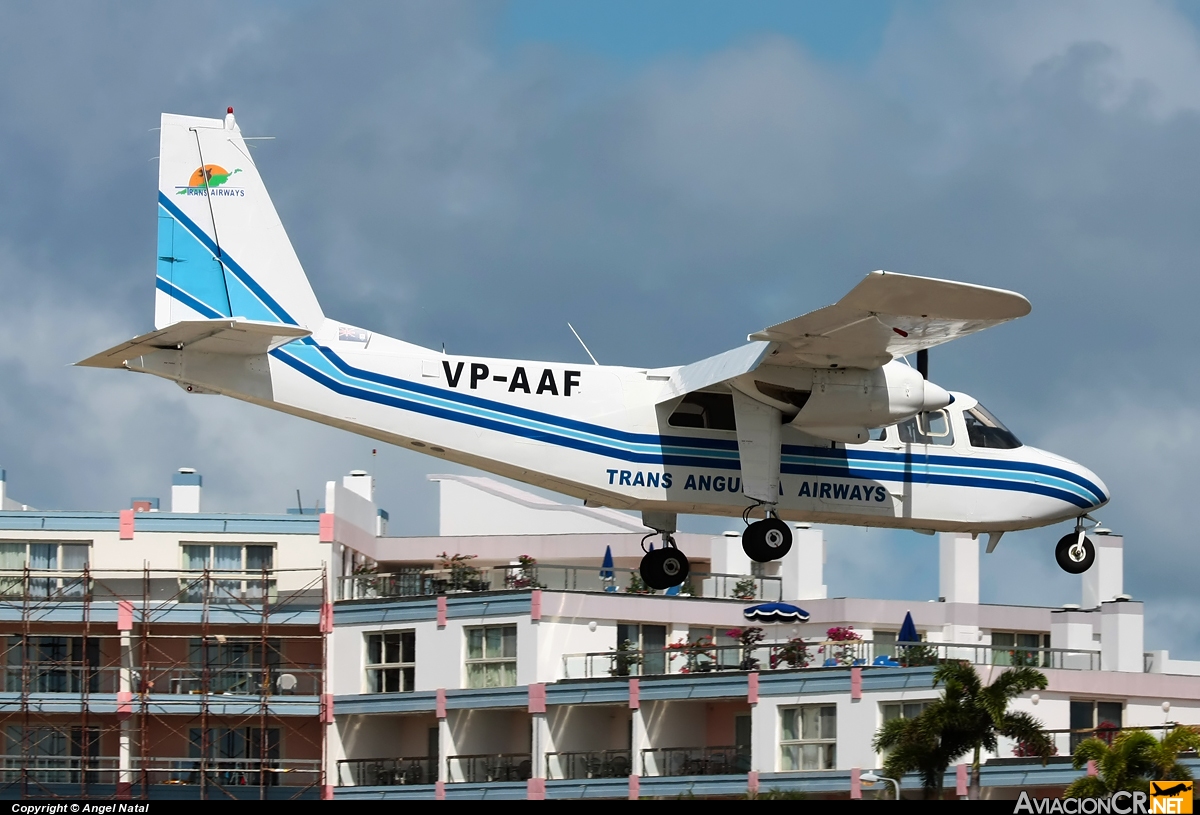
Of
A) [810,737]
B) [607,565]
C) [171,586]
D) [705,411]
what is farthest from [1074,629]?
[705,411]

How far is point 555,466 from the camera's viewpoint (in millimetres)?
28609

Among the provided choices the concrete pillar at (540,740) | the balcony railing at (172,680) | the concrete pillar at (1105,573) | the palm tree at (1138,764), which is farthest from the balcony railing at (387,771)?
the concrete pillar at (1105,573)

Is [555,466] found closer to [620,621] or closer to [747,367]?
[747,367]

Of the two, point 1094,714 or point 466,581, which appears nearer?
point 1094,714

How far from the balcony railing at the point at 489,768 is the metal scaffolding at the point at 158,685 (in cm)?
479

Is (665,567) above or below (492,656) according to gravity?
above

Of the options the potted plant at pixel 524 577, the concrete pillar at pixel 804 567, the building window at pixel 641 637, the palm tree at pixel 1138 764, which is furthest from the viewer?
the concrete pillar at pixel 804 567

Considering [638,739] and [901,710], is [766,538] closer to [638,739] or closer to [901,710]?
[901,710]

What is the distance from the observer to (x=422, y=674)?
175 ft

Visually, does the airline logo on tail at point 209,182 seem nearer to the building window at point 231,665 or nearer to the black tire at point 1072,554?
the black tire at point 1072,554

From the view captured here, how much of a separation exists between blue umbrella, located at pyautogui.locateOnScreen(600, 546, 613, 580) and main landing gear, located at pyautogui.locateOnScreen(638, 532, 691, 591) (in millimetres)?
21513

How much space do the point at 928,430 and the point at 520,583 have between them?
23.1 metres

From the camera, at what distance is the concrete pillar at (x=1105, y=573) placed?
210 feet

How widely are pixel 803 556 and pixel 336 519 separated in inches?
690
